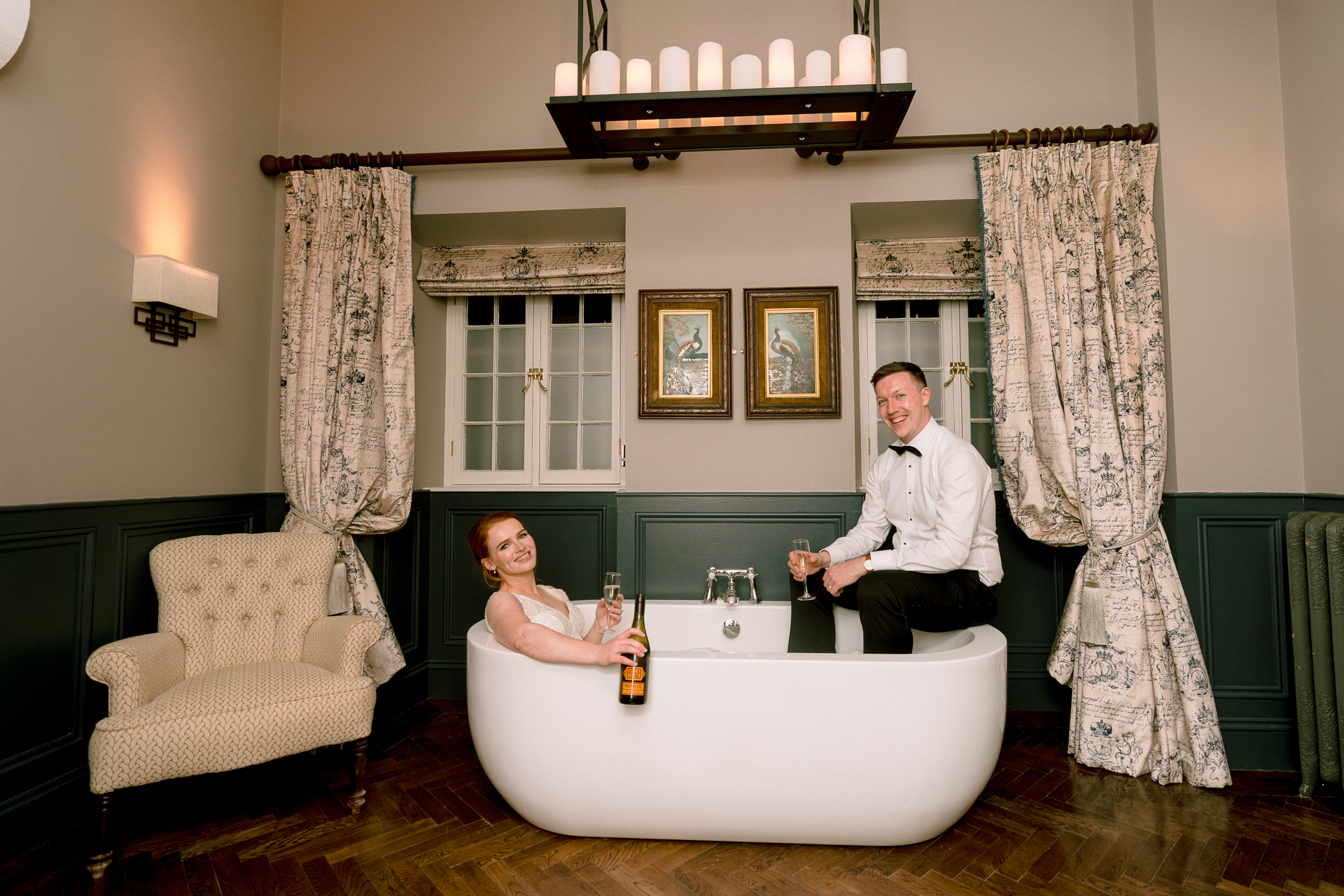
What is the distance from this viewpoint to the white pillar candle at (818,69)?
2.04m

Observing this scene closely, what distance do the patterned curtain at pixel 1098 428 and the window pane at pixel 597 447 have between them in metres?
1.84

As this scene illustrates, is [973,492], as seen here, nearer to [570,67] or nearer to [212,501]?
[570,67]

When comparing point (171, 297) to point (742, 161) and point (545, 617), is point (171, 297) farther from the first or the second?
point (742, 161)

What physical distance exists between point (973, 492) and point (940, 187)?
1.42 m

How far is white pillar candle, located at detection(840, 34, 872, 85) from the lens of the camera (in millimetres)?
2033

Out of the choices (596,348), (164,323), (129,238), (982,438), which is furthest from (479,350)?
(982,438)

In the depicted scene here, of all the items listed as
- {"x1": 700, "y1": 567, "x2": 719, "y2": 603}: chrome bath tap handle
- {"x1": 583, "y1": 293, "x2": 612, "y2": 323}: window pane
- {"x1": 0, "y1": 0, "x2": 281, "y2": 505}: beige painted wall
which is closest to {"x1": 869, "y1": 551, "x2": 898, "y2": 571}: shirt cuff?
{"x1": 700, "y1": 567, "x2": 719, "y2": 603}: chrome bath tap handle

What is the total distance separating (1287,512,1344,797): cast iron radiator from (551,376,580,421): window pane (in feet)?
9.74

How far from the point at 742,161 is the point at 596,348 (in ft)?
3.90

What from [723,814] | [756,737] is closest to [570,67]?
[756,737]

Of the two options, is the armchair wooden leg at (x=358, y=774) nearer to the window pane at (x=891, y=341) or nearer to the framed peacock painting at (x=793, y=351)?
the framed peacock painting at (x=793, y=351)

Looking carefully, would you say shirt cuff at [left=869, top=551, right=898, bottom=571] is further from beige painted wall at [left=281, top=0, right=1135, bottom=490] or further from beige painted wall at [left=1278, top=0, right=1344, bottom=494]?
beige painted wall at [left=1278, top=0, right=1344, bottom=494]

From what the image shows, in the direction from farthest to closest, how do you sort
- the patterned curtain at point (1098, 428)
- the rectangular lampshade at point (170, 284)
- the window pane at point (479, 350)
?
1. the window pane at point (479, 350)
2. the patterned curtain at point (1098, 428)
3. the rectangular lampshade at point (170, 284)

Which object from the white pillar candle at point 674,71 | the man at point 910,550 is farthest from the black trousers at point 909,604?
the white pillar candle at point 674,71
